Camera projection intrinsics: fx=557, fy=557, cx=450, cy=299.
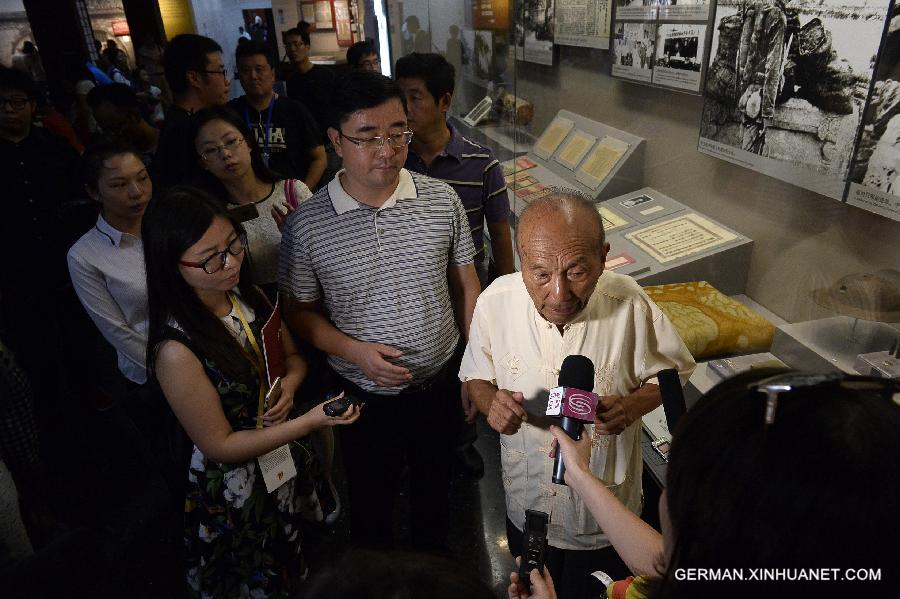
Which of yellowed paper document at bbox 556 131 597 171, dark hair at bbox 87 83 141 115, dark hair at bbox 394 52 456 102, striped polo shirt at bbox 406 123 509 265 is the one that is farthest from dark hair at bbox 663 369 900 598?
dark hair at bbox 87 83 141 115

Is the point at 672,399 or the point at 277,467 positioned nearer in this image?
the point at 672,399

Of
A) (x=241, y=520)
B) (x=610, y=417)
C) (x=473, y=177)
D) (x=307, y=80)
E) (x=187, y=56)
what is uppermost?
(x=187, y=56)

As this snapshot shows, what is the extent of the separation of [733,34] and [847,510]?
2353mm

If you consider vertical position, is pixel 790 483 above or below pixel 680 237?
above

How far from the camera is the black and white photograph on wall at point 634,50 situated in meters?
2.94

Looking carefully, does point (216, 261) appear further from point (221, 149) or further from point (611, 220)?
point (611, 220)

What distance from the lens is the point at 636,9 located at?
296cm

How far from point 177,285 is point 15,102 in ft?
7.36

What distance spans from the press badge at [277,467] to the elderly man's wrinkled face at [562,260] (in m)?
0.99

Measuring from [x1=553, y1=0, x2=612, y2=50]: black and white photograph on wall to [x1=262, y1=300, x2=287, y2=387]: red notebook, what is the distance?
106 inches

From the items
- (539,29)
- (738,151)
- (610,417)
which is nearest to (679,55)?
(738,151)

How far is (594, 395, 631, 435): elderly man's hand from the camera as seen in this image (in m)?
1.39

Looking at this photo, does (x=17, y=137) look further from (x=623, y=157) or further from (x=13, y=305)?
(x=623, y=157)

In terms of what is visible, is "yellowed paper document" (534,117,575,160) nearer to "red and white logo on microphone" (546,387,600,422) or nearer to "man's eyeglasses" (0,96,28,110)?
"red and white logo on microphone" (546,387,600,422)
